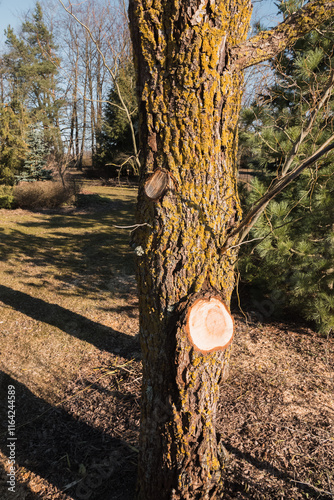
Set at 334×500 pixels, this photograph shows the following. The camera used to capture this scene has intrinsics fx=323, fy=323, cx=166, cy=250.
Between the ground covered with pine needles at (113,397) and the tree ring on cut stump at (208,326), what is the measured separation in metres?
0.74

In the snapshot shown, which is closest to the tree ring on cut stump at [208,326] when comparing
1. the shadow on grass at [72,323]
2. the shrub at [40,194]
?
the shadow on grass at [72,323]

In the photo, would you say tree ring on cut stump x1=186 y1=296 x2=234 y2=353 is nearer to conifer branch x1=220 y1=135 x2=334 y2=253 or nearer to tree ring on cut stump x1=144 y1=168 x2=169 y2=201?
conifer branch x1=220 y1=135 x2=334 y2=253

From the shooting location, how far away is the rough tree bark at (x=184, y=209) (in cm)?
149

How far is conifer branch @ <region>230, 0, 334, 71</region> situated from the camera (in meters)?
1.54

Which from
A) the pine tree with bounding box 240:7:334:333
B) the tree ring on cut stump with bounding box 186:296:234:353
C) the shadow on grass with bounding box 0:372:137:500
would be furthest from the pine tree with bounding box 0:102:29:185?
the tree ring on cut stump with bounding box 186:296:234:353

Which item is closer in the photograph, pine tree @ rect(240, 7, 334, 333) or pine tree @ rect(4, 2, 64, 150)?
pine tree @ rect(240, 7, 334, 333)

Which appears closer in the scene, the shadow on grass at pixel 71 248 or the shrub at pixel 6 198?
the shadow on grass at pixel 71 248

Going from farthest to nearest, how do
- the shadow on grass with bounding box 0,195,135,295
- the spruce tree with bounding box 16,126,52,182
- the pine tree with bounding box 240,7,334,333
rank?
the spruce tree with bounding box 16,126,52,182, the shadow on grass with bounding box 0,195,135,295, the pine tree with bounding box 240,7,334,333

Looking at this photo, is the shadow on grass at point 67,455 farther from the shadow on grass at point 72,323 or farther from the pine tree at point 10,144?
the pine tree at point 10,144

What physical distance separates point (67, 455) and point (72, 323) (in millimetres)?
1983

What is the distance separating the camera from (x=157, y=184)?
161cm

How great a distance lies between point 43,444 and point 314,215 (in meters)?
3.32

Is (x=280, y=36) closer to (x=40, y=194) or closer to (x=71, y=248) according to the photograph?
(x=71, y=248)

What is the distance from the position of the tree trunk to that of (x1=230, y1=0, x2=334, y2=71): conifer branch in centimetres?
6
